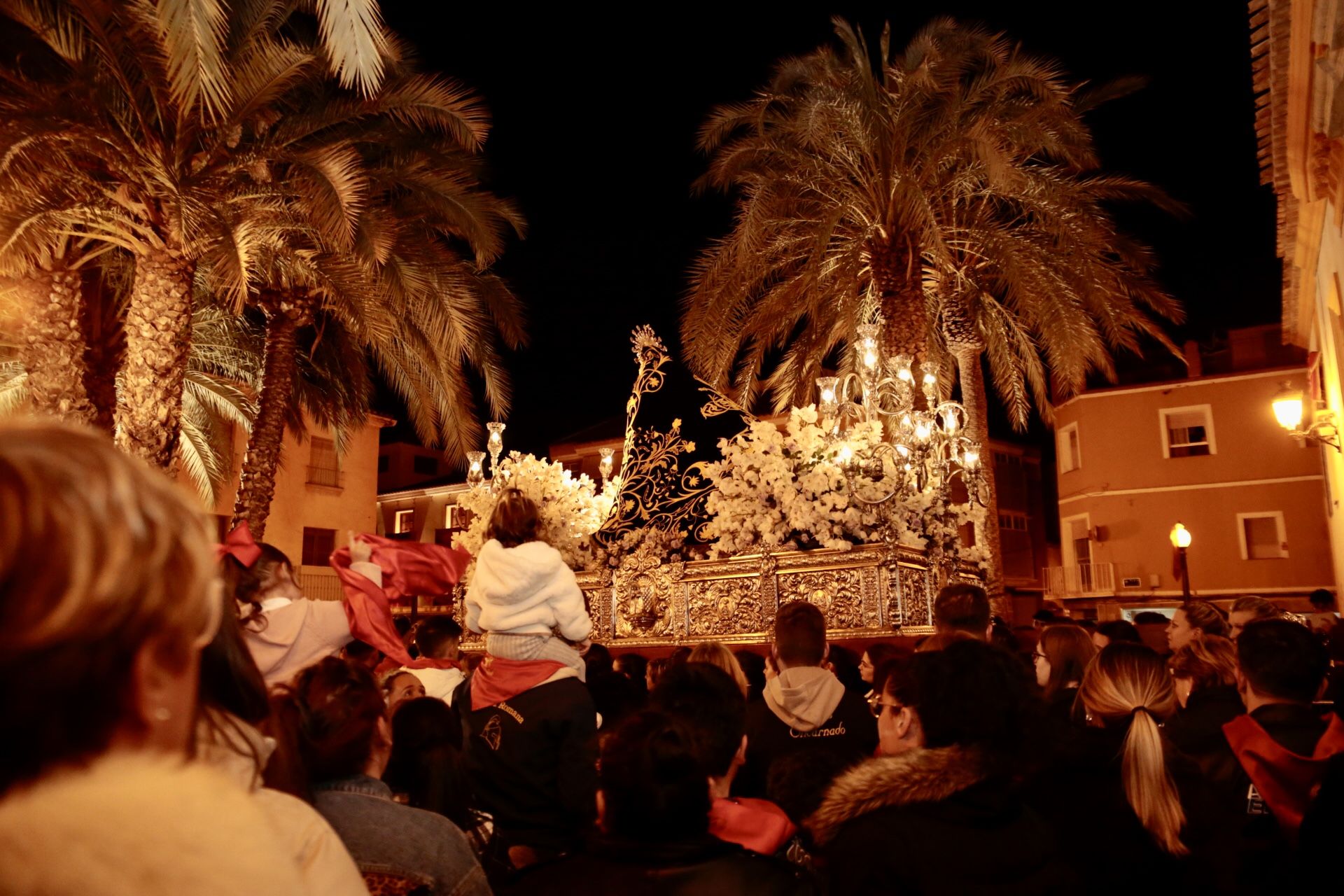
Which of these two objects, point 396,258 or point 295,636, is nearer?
point 295,636

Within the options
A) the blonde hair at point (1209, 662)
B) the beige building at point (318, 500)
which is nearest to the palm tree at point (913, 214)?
the blonde hair at point (1209, 662)

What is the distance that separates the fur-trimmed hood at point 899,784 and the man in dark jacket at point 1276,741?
1729 mm

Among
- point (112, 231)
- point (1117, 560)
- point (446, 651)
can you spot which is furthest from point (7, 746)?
point (1117, 560)

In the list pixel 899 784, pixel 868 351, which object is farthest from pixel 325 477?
pixel 899 784

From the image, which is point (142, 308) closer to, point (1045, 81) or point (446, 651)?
point (446, 651)

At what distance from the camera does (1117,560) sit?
32.4 metres

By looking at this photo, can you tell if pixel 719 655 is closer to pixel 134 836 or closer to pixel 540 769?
pixel 540 769

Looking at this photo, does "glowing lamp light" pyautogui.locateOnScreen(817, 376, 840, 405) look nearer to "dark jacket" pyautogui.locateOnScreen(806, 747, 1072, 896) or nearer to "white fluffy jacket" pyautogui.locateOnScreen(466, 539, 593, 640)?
"white fluffy jacket" pyautogui.locateOnScreen(466, 539, 593, 640)

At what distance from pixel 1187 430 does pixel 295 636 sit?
1341 inches

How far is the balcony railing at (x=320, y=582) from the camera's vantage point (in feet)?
105

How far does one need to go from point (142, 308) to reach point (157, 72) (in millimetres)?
2378

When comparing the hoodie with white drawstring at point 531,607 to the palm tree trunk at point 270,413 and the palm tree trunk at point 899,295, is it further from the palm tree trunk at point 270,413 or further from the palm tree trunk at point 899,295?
the palm tree trunk at point 899,295

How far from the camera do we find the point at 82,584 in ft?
3.14

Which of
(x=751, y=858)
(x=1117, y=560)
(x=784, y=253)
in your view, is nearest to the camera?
(x=751, y=858)
